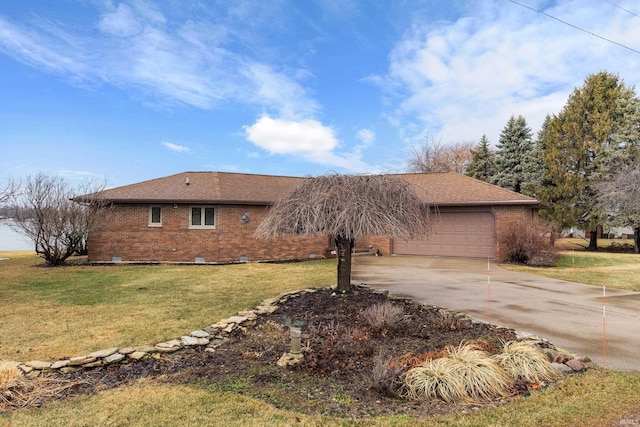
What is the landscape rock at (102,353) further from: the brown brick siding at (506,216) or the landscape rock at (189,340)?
the brown brick siding at (506,216)

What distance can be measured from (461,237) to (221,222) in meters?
11.6

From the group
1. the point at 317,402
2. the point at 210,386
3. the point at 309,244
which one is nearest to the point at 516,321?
the point at 317,402

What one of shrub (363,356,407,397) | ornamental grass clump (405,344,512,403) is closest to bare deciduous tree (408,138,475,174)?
ornamental grass clump (405,344,512,403)

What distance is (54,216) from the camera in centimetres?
1563

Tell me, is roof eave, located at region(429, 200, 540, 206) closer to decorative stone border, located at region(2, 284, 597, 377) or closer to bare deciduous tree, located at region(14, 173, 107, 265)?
decorative stone border, located at region(2, 284, 597, 377)

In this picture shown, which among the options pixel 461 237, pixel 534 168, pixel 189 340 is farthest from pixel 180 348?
pixel 534 168

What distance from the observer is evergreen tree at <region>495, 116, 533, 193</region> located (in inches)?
1163

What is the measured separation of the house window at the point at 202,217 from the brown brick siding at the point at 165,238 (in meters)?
0.20

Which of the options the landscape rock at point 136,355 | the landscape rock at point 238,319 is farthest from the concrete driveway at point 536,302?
the landscape rock at point 136,355

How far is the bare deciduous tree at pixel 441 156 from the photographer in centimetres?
4150

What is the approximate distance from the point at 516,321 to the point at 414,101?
12.7 meters

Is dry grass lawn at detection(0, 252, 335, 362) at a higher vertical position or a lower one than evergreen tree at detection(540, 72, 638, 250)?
lower

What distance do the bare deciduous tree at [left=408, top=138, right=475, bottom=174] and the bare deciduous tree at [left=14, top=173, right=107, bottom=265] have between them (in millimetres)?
33668

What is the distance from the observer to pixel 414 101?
17438mm
